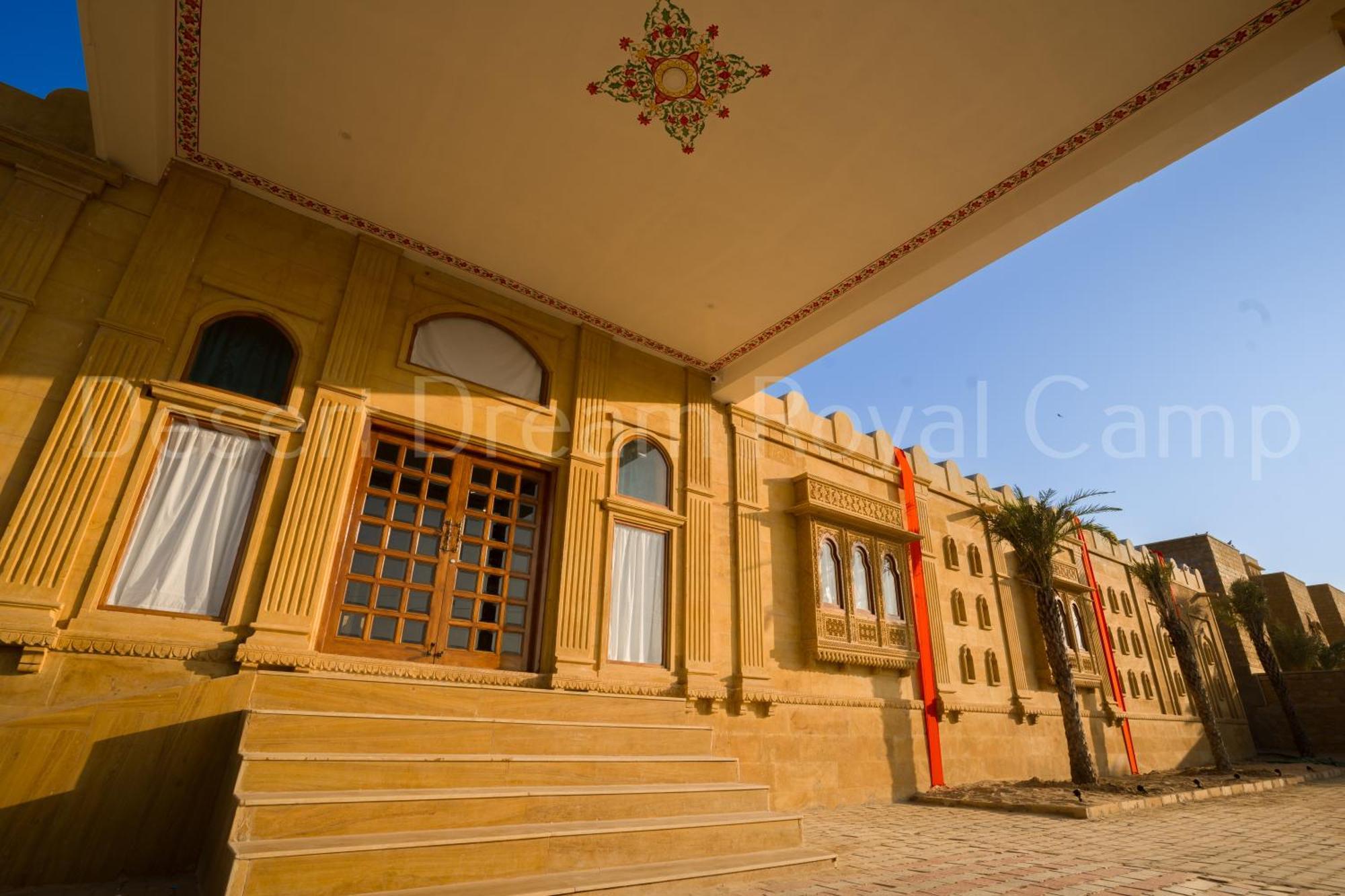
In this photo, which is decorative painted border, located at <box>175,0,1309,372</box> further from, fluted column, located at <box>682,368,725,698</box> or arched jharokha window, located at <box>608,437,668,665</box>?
arched jharokha window, located at <box>608,437,668,665</box>

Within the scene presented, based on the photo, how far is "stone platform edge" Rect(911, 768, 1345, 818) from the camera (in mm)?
7336

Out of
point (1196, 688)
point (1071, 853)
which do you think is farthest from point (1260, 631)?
point (1071, 853)

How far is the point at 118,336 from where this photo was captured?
17.3 feet

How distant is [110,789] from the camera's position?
4.15 m

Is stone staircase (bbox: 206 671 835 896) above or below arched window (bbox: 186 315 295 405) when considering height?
below

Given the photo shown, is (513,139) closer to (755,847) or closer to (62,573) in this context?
(62,573)

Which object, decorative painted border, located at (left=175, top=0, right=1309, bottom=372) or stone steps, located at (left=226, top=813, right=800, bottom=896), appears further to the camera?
decorative painted border, located at (left=175, top=0, right=1309, bottom=372)

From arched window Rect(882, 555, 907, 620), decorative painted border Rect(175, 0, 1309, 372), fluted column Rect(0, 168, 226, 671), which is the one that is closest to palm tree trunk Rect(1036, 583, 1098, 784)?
arched window Rect(882, 555, 907, 620)

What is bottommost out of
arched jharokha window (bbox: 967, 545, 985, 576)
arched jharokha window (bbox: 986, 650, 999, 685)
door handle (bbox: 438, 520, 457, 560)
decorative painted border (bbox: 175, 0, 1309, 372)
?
arched jharokha window (bbox: 986, 650, 999, 685)

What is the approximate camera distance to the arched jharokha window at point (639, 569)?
727 centimetres

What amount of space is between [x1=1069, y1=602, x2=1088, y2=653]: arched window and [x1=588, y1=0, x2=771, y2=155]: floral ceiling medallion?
14064mm

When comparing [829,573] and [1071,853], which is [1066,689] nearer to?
[829,573]

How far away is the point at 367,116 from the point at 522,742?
5343 mm

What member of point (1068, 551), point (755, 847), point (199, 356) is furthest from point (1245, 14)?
point (1068, 551)
